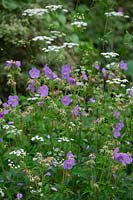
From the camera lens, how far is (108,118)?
2979 mm

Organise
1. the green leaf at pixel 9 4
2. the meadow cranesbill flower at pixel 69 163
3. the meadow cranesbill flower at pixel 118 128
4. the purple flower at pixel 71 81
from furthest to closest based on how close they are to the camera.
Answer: the green leaf at pixel 9 4
the purple flower at pixel 71 81
the meadow cranesbill flower at pixel 118 128
the meadow cranesbill flower at pixel 69 163

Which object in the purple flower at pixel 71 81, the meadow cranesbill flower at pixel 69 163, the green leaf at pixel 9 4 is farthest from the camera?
the green leaf at pixel 9 4

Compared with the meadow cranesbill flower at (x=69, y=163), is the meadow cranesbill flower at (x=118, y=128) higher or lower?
lower

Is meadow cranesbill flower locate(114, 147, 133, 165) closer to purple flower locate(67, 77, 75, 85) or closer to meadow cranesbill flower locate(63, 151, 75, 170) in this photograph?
meadow cranesbill flower locate(63, 151, 75, 170)

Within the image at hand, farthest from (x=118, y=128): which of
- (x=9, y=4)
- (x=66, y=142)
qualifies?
(x=9, y=4)

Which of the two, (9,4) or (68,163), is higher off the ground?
(68,163)

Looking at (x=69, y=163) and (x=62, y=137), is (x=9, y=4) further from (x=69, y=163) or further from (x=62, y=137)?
(x=69, y=163)

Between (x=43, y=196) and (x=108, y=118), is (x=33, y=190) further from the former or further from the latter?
(x=108, y=118)

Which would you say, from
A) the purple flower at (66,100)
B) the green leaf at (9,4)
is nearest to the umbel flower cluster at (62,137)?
the purple flower at (66,100)

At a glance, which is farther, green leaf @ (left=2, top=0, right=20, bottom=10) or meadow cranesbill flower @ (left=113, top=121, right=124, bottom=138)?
green leaf @ (left=2, top=0, right=20, bottom=10)

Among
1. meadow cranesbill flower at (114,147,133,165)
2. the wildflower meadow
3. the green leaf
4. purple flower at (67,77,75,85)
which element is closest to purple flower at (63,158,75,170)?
the wildflower meadow

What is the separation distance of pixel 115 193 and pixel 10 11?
2.71 metres

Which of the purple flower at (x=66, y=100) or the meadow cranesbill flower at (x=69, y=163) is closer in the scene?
the meadow cranesbill flower at (x=69, y=163)

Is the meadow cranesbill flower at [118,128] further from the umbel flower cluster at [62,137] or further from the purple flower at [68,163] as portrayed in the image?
the purple flower at [68,163]
